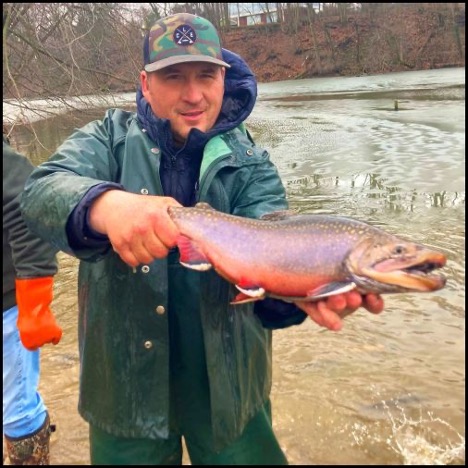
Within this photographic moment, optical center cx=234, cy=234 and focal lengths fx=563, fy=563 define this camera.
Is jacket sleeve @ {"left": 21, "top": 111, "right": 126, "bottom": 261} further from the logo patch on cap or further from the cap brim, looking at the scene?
the logo patch on cap

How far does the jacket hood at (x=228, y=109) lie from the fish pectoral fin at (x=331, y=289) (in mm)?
924

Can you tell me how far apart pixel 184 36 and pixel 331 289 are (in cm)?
142

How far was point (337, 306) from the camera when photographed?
7.07 feet

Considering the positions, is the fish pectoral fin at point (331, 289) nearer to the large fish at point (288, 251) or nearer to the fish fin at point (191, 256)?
→ the large fish at point (288, 251)


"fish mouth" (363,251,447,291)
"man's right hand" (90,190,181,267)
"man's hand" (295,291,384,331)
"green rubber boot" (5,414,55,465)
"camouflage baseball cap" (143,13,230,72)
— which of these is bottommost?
"green rubber boot" (5,414,55,465)

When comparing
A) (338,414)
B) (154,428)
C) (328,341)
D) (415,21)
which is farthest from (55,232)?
(415,21)

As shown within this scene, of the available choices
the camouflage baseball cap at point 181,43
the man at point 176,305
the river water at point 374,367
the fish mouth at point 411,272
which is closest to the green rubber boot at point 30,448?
the river water at point 374,367

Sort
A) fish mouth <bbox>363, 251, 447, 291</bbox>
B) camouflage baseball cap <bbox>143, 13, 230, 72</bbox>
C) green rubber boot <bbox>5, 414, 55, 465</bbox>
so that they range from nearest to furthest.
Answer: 1. fish mouth <bbox>363, 251, 447, 291</bbox>
2. camouflage baseball cap <bbox>143, 13, 230, 72</bbox>
3. green rubber boot <bbox>5, 414, 55, 465</bbox>

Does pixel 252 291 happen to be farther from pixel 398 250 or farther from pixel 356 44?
pixel 356 44

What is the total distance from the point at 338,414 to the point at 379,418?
11.7 inches

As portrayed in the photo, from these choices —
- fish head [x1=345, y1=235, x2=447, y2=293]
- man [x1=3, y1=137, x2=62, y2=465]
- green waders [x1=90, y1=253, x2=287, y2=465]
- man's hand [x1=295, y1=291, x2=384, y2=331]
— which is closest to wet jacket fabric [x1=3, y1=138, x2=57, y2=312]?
man [x1=3, y1=137, x2=62, y2=465]

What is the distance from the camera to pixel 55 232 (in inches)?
86.7

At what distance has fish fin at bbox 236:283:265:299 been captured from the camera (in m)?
2.19

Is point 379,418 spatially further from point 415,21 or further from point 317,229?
point 415,21
